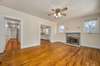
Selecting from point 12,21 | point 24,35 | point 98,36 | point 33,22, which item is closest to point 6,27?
point 12,21

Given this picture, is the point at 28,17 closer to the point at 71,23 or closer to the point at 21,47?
the point at 21,47

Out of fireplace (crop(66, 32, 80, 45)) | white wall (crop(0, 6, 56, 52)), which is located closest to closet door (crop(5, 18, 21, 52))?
white wall (crop(0, 6, 56, 52))

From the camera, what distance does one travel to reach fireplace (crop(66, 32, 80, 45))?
6538 millimetres

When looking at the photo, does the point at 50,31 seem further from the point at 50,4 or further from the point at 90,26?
the point at 50,4

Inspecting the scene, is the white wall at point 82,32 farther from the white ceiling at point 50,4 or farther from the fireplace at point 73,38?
the white ceiling at point 50,4

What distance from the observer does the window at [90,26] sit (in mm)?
5617

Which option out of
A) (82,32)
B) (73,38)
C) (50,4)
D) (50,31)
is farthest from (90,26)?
(50,4)

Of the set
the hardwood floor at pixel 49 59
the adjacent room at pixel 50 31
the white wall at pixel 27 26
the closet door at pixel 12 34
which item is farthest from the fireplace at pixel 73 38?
the closet door at pixel 12 34

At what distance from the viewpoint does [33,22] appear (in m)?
5.65

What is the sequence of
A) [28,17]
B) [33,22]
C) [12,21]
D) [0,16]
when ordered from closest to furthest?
[0,16]
[12,21]
[28,17]
[33,22]

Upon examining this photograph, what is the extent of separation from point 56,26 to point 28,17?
4.03m

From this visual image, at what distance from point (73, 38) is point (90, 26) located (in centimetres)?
179

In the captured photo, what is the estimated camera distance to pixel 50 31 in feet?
26.2

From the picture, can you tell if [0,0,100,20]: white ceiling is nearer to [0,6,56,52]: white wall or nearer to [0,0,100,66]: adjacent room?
[0,0,100,66]: adjacent room
